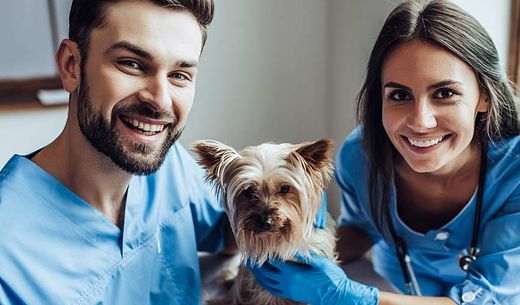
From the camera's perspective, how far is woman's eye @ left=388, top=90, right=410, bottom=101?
142 cm

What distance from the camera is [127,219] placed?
1422mm

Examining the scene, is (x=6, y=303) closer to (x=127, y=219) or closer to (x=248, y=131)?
(x=127, y=219)

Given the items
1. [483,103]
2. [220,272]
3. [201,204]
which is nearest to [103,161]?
[201,204]

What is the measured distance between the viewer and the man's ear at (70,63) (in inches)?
49.6

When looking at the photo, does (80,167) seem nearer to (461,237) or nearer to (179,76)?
(179,76)

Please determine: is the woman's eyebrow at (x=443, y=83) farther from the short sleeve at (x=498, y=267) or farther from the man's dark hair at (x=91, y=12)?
the man's dark hair at (x=91, y=12)

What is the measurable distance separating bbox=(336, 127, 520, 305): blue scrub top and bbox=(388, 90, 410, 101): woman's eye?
0.94 ft

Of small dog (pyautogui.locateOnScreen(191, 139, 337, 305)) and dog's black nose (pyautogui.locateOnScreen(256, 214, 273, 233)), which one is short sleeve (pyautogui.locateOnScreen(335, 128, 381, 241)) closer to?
small dog (pyautogui.locateOnScreen(191, 139, 337, 305))

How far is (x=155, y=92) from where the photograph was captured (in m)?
1.23

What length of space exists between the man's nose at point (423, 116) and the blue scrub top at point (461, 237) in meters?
0.27

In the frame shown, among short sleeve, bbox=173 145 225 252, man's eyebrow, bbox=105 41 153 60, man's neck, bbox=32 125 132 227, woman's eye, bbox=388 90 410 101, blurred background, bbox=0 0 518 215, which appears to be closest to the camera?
man's eyebrow, bbox=105 41 153 60

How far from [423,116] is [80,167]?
0.88 metres

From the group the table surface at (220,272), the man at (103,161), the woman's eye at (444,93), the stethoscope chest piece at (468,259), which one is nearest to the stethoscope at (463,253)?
the stethoscope chest piece at (468,259)

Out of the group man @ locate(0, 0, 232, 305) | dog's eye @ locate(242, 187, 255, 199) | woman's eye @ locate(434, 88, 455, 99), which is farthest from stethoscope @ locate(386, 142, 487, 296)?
man @ locate(0, 0, 232, 305)
